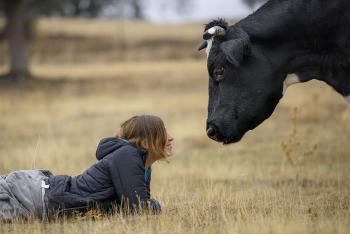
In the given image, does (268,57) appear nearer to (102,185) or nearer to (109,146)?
(109,146)

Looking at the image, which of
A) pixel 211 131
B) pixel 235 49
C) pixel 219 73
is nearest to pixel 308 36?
pixel 235 49

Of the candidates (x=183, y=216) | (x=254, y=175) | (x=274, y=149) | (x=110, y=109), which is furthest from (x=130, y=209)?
(x=110, y=109)

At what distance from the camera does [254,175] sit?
11906 mm

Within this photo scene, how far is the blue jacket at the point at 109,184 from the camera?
25.0 feet

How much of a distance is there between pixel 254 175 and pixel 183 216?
4271 millimetres

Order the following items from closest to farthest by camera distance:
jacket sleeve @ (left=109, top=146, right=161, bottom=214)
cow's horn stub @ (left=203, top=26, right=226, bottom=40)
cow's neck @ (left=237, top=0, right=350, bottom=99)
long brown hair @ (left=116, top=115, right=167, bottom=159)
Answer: jacket sleeve @ (left=109, top=146, right=161, bottom=214) < long brown hair @ (left=116, top=115, right=167, bottom=159) < cow's horn stub @ (left=203, top=26, right=226, bottom=40) < cow's neck @ (left=237, top=0, right=350, bottom=99)

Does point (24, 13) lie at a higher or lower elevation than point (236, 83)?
higher

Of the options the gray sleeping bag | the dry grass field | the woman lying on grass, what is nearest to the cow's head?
the woman lying on grass

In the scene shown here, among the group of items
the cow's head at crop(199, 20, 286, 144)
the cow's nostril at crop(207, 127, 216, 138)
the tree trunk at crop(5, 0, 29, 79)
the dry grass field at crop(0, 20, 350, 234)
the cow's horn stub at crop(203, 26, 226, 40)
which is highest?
the tree trunk at crop(5, 0, 29, 79)

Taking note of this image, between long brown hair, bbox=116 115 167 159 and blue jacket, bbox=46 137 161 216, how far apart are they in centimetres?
10

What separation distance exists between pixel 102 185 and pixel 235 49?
2142mm

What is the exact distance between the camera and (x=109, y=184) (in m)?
7.81

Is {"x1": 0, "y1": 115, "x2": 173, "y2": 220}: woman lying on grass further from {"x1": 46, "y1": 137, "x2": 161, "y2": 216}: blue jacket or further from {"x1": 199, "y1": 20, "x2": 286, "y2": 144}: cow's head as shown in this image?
{"x1": 199, "y1": 20, "x2": 286, "y2": 144}: cow's head

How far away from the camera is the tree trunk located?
118ft
